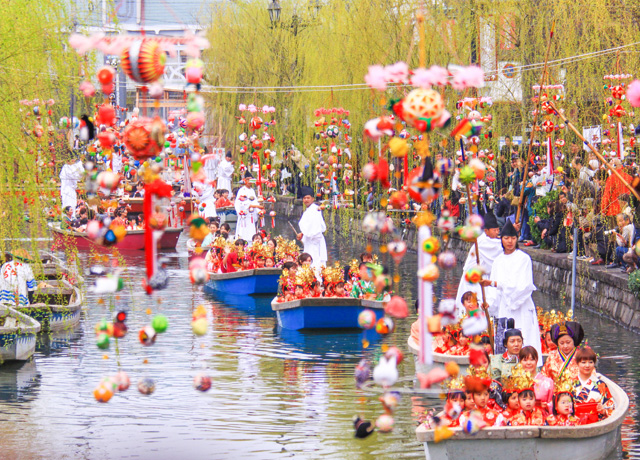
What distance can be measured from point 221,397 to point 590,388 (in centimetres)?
448

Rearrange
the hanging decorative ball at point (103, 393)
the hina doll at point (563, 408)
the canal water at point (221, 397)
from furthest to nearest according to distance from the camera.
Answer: the canal water at point (221, 397)
the hina doll at point (563, 408)
the hanging decorative ball at point (103, 393)

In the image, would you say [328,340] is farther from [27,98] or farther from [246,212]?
[246,212]

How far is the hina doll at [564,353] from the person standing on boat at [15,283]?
262 inches

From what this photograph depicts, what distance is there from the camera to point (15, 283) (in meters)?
13.2

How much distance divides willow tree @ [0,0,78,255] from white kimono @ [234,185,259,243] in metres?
10.9

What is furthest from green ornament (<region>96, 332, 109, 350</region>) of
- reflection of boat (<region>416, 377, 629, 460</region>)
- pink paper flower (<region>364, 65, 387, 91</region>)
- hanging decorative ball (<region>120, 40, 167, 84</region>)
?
reflection of boat (<region>416, 377, 629, 460</region>)

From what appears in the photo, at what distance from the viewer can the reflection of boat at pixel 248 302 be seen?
723 inches

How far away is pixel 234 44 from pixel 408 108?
99.0ft

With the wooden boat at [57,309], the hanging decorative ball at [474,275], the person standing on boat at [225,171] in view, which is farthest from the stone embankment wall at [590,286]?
the person standing on boat at [225,171]

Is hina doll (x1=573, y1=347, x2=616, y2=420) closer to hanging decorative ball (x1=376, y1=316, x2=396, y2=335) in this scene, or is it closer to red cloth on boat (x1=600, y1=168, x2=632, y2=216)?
hanging decorative ball (x1=376, y1=316, x2=396, y2=335)

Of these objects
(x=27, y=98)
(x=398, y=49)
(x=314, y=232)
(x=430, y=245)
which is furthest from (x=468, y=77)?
(x=398, y=49)

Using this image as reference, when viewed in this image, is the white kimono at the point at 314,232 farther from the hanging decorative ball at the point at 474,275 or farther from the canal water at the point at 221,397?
the hanging decorative ball at the point at 474,275

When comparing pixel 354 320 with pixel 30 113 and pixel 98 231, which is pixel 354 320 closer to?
pixel 30 113

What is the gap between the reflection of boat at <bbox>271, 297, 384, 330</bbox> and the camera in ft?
50.3
